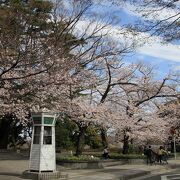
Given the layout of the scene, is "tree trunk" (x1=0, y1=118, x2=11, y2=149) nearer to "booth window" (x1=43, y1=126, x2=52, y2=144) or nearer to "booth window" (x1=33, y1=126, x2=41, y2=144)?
"booth window" (x1=33, y1=126, x2=41, y2=144)

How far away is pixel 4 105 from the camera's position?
23922 millimetres

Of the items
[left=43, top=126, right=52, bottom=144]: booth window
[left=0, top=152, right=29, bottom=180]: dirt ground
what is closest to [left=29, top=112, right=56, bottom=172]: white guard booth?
[left=43, top=126, right=52, bottom=144]: booth window

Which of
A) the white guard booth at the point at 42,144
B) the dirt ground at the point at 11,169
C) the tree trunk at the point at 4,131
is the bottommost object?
the dirt ground at the point at 11,169

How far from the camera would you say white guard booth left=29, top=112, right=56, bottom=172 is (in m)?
19.1

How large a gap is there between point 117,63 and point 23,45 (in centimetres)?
1857

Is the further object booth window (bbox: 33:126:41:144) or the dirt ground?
booth window (bbox: 33:126:41:144)

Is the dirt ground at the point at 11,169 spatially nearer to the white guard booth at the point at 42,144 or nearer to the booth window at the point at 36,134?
the white guard booth at the point at 42,144

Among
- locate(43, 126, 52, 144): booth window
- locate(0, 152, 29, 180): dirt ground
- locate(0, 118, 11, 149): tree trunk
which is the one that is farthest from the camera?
locate(0, 118, 11, 149): tree trunk

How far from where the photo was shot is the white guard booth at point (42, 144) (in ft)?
62.7

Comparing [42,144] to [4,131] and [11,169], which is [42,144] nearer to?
[11,169]

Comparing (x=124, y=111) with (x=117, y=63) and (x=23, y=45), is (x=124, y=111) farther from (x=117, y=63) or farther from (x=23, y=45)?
(x=23, y=45)

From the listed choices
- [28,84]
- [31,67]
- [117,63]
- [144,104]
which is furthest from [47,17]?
[144,104]

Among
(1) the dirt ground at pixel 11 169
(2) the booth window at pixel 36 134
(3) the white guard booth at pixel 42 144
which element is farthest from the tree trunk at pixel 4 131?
(3) the white guard booth at pixel 42 144

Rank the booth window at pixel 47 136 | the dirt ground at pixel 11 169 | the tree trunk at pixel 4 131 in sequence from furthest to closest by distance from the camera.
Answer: the tree trunk at pixel 4 131 < the booth window at pixel 47 136 < the dirt ground at pixel 11 169
